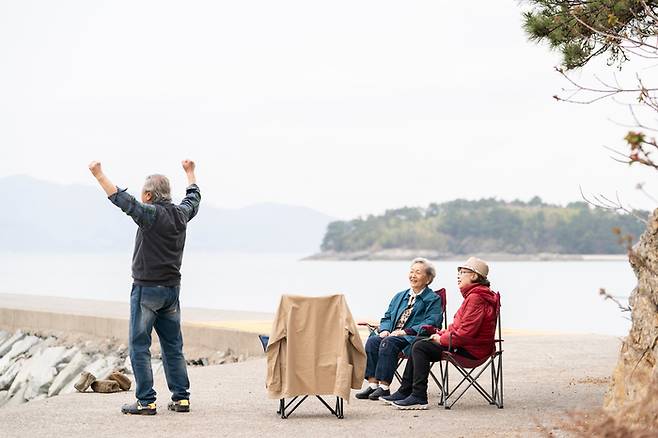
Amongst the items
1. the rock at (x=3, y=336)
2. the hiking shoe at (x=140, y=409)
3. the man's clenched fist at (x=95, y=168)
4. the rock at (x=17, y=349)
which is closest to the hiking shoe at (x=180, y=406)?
the hiking shoe at (x=140, y=409)

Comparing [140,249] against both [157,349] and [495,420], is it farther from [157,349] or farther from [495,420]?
[157,349]

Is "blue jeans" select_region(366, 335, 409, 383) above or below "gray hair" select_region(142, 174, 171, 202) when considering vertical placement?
below

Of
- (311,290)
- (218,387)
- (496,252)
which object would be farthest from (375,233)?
(218,387)

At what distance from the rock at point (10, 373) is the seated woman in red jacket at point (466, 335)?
383 inches

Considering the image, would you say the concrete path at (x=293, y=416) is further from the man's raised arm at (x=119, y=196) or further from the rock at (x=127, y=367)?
the rock at (x=127, y=367)

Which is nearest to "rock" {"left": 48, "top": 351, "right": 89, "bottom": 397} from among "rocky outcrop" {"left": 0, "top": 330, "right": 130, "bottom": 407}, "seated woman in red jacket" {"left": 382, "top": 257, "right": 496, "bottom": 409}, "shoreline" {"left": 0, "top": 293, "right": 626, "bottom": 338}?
"rocky outcrop" {"left": 0, "top": 330, "right": 130, "bottom": 407}

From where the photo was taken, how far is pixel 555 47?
9.34 meters

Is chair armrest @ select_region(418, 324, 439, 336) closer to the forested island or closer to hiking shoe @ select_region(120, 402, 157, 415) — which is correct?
hiking shoe @ select_region(120, 402, 157, 415)

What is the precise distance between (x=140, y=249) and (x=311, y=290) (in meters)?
49.3

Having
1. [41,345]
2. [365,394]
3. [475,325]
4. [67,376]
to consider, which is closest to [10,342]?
[41,345]

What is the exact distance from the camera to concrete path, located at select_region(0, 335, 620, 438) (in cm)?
771

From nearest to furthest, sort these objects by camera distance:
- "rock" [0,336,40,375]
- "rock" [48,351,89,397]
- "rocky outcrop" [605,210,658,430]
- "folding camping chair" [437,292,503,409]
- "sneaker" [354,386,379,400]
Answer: "rocky outcrop" [605,210,658,430] < "folding camping chair" [437,292,503,409] < "sneaker" [354,386,379,400] < "rock" [48,351,89,397] < "rock" [0,336,40,375]

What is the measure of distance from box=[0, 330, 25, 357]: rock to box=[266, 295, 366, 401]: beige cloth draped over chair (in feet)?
41.1

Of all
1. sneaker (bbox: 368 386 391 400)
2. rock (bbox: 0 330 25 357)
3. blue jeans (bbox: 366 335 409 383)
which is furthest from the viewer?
rock (bbox: 0 330 25 357)
